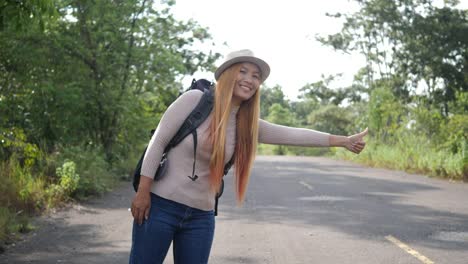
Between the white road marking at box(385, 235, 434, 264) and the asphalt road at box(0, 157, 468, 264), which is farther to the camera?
the asphalt road at box(0, 157, 468, 264)

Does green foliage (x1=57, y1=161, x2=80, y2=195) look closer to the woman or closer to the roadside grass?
the roadside grass

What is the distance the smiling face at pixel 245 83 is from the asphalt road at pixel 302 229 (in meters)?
4.22

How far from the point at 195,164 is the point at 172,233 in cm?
38

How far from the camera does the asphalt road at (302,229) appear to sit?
838cm

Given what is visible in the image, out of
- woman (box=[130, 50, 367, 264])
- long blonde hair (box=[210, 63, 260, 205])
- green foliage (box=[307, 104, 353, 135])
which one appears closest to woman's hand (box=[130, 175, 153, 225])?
woman (box=[130, 50, 367, 264])

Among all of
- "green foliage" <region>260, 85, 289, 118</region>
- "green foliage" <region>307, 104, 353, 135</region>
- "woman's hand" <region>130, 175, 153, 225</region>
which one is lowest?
"woman's hand" <region>130, 175, 153, 225</region>

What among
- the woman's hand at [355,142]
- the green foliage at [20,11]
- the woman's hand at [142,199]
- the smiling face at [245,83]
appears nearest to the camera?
the woman's hand at [142,199]

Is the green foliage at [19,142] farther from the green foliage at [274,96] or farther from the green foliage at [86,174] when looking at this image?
the green foliage at [274,96]

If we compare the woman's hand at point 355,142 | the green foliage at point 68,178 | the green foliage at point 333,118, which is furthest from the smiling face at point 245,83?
the green foliage at point 333,118

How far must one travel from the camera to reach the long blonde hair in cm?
391

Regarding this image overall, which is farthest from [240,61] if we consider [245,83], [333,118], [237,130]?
[333,118]

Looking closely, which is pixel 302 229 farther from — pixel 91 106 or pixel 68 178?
pixel 91 106

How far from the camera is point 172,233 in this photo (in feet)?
13.1

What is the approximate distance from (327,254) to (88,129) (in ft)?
42.8
